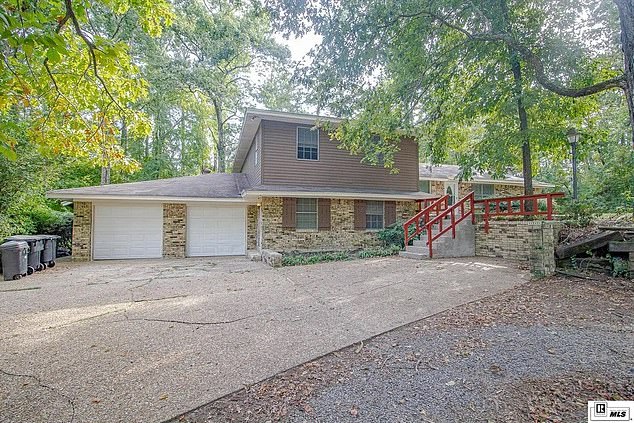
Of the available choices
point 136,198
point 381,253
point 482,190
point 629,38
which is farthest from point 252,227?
point 482,190

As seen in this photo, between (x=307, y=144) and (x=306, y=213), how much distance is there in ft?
8.56

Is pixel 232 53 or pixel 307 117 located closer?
pixel 307 117

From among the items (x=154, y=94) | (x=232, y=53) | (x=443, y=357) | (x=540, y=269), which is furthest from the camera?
(x=232, y=53)

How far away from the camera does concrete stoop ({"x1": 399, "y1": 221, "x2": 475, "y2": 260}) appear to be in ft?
30.3

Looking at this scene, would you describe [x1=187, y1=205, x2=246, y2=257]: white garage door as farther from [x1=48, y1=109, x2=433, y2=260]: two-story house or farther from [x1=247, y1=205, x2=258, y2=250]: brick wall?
[x1=247, y1=205, x2=258, y2=250]: brick wall

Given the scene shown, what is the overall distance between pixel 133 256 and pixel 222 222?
326 cm

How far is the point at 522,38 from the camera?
26.2ft

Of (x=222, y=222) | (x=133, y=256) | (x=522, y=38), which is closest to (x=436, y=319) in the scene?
(x=522, y=38)

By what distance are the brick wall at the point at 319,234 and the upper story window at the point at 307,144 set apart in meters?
1.88

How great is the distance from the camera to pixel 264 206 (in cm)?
1098

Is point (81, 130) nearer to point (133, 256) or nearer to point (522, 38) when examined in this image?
point (133, 256)

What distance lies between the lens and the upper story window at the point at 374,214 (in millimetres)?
12355

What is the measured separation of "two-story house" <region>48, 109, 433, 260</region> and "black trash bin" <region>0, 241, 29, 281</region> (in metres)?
2.83

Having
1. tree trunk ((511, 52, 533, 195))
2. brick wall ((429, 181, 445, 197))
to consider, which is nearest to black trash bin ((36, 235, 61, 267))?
tree trunk ((511, 52, 533, 195))
